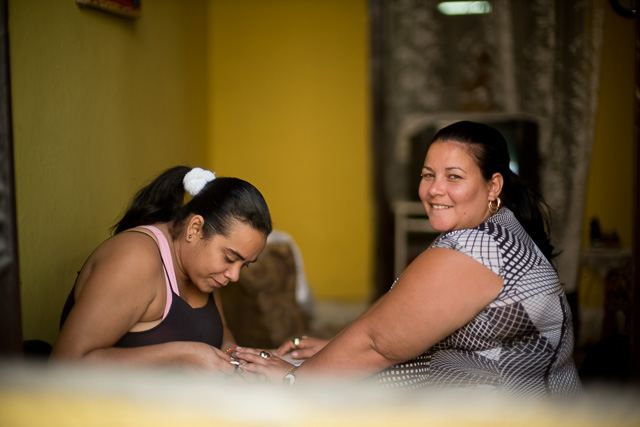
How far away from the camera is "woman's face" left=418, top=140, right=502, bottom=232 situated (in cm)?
210

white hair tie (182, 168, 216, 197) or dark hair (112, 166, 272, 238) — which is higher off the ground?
white hair tie (182, 168, 216, 197)

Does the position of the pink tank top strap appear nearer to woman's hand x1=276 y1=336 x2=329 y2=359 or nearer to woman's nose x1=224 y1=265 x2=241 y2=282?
woman's nose x1=224 y1=265 x2=241 y2=282

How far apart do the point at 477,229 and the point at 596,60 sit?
3482mm

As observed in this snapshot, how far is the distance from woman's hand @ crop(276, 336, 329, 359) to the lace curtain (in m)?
3.16

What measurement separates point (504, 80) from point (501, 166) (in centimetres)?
322

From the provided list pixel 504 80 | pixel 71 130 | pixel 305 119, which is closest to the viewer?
pixel 71 130

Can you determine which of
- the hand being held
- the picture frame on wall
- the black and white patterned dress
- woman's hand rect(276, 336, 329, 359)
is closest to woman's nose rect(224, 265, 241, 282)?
the hand being held

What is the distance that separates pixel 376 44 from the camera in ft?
17.8

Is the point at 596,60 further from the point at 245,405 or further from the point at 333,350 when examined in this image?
the point at 245,405

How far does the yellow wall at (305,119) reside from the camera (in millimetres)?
5531

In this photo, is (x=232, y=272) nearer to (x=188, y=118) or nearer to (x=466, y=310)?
(x=466, y=310)

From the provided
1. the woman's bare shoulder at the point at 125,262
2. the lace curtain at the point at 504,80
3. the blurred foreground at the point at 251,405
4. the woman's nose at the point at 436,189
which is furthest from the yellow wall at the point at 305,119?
the blurred foreground at the point at 251,405

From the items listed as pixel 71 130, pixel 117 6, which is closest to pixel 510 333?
pixel 71 130

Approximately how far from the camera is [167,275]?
6.93 ft
